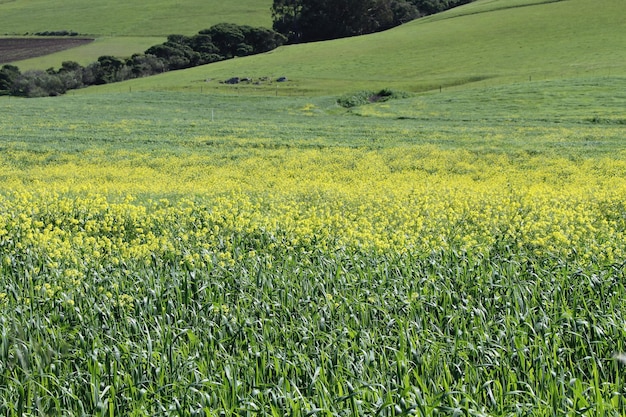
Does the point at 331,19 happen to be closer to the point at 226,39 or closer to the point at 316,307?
the point at 226,39

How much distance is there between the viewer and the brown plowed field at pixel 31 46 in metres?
113

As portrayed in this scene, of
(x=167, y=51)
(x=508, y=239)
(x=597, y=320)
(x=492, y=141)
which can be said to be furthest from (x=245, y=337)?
(x=167, y=51)

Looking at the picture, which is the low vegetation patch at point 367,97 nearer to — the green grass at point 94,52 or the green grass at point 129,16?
the green grass at point 94,52

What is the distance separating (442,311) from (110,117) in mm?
46244

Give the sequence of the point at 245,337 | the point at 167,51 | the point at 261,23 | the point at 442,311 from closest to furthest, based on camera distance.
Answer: the point at 245,337
the point at 442,311
the point at 167,51
the point at 261,23

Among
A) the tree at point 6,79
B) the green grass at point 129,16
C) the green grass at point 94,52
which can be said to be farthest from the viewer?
the green grass at point 129,16

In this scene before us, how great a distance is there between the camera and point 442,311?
303 inches

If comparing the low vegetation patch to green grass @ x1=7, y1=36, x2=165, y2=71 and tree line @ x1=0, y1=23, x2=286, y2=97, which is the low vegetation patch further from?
Answer: green grass @ x1=7, y1=36, x2=165, y2=71

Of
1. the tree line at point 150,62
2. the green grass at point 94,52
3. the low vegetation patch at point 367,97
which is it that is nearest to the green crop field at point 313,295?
the low vegetation patch at point 367,97

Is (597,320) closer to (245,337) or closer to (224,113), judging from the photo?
(245,337)

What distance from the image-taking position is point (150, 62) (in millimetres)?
101250

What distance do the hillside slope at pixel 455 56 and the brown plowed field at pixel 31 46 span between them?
103 feet

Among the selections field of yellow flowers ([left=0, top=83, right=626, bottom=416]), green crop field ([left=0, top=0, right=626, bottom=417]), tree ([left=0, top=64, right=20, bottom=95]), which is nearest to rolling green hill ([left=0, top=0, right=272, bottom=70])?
tree ([left=0, top=64, right=20, bottom=95])

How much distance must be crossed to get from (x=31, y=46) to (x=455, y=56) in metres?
76.7
